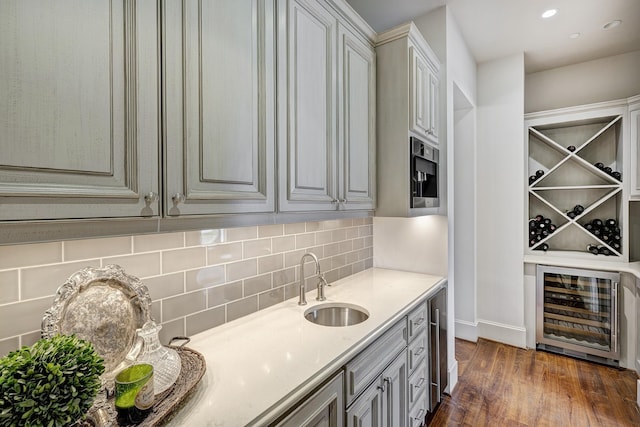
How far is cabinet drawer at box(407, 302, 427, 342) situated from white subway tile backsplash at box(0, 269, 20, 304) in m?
1.61

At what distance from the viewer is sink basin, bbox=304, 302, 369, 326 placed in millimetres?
1637

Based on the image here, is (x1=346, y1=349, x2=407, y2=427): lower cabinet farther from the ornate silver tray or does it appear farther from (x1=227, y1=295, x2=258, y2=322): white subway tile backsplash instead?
the ornate silver tray

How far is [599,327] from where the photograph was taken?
2871mm

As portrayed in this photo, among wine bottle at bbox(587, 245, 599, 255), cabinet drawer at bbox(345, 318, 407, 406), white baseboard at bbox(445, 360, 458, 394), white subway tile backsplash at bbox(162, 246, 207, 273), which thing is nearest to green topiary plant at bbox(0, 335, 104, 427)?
white subway tile backsplash at bbox(162, 246, 207, 273)

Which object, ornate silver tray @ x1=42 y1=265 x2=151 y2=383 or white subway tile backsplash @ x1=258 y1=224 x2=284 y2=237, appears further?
white subway tile backsplash @ x1=258 y1=224 x2=284 y2=237

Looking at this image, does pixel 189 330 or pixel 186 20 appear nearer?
pixel 186 20

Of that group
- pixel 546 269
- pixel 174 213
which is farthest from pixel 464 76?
pixel 174 213

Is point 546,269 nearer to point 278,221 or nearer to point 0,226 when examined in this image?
point 278,221

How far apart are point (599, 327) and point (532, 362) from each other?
2.34ft

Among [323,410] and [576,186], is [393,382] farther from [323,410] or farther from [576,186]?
[576,186]

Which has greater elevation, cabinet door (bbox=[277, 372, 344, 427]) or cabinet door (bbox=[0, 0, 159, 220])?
cabinet door (bbox=[0, 0, 159, 220])

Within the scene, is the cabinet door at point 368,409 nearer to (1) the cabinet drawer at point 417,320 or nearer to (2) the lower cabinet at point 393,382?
(2) the lower cabinet at point 393,382

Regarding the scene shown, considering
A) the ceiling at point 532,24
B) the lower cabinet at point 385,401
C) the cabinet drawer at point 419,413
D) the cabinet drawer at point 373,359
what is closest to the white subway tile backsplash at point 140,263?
the cabinet drawer at point 373,359

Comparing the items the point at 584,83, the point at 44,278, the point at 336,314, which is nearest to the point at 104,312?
the point at 44,278
